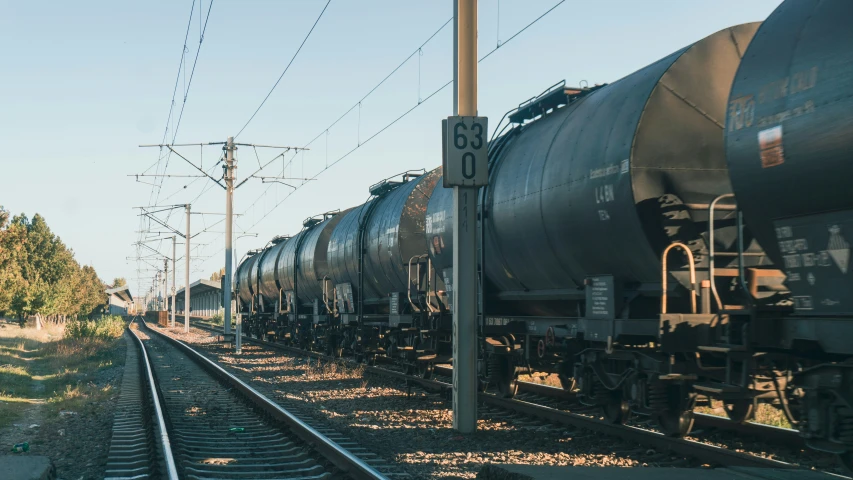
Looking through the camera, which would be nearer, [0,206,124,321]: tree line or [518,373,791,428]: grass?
[518,373,791,428]: grass

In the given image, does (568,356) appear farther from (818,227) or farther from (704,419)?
(818,227)

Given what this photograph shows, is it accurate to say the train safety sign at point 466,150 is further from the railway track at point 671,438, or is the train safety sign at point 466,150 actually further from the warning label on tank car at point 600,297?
the railway track at point 671,438

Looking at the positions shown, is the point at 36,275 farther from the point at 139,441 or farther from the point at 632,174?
the point at 632,174

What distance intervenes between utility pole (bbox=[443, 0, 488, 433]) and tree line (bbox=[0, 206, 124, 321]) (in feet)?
100.0

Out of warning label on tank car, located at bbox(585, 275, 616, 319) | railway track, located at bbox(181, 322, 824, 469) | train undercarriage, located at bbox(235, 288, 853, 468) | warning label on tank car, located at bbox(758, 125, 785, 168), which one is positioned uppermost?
warning label on tank car, located at bbox(758, 125, 785, 168)

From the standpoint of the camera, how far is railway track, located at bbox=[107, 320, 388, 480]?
753cm

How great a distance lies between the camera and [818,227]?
5629 mm

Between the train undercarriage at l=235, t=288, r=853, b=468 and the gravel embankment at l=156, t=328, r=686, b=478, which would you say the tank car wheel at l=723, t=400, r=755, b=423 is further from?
the gravel embankment at l=156, t=328, r=686, b=478

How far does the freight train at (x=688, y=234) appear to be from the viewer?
5.65 metres

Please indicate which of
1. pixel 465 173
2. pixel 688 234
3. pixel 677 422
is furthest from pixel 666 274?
pixel 465 173

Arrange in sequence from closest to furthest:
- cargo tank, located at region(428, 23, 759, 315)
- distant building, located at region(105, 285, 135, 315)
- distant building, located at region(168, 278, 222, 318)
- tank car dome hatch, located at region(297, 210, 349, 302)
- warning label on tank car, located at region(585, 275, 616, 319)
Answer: cargo tank, located at region(428, 23, 759, 315)
warning label on tank car, located at region(585, 275, 616, 319)
tank car dome hatch, located at region(297, 210, 349, 302)
distant building, located at region(168, 278, 222, 318)
distant building, located at region(105, 285, 135, 315)

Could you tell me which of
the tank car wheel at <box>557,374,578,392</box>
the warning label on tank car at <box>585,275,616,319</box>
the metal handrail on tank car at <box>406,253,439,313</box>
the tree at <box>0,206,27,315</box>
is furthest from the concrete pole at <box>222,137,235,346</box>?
the warning label on tank car at <box>585,275,616,319</box>

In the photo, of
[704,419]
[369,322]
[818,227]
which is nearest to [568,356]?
[704,419]

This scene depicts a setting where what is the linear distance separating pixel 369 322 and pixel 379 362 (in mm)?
3384
